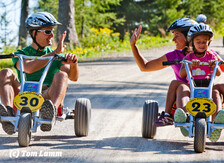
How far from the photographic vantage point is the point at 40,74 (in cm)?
566

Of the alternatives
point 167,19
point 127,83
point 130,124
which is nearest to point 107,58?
point 127,83

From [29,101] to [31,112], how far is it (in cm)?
14

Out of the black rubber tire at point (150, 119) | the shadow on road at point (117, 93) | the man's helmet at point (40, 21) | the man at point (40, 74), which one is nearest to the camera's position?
the man at point (40, 74)

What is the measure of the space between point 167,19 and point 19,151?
26076 mm

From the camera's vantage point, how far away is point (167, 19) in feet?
98.4

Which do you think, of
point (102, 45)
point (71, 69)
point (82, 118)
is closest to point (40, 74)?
point (71, 69)

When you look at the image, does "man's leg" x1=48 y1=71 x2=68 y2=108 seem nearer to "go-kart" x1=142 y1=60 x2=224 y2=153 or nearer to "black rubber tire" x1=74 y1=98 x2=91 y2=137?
"black rubber tire" x1=74 y1=98 x2=91 y2=137

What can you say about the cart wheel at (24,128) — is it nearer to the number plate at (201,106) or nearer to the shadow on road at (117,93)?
the number plate at (201,106)

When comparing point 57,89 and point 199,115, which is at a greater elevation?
point 57,89

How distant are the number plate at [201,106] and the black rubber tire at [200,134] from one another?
0.22m

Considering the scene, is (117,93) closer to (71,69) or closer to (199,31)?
(71,69)

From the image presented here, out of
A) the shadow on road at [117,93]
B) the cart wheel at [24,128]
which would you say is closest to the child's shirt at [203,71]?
the cart wheel at [24,128]

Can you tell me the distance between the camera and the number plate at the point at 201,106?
16.3 feet

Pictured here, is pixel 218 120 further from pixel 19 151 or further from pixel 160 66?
pixel 19 151
